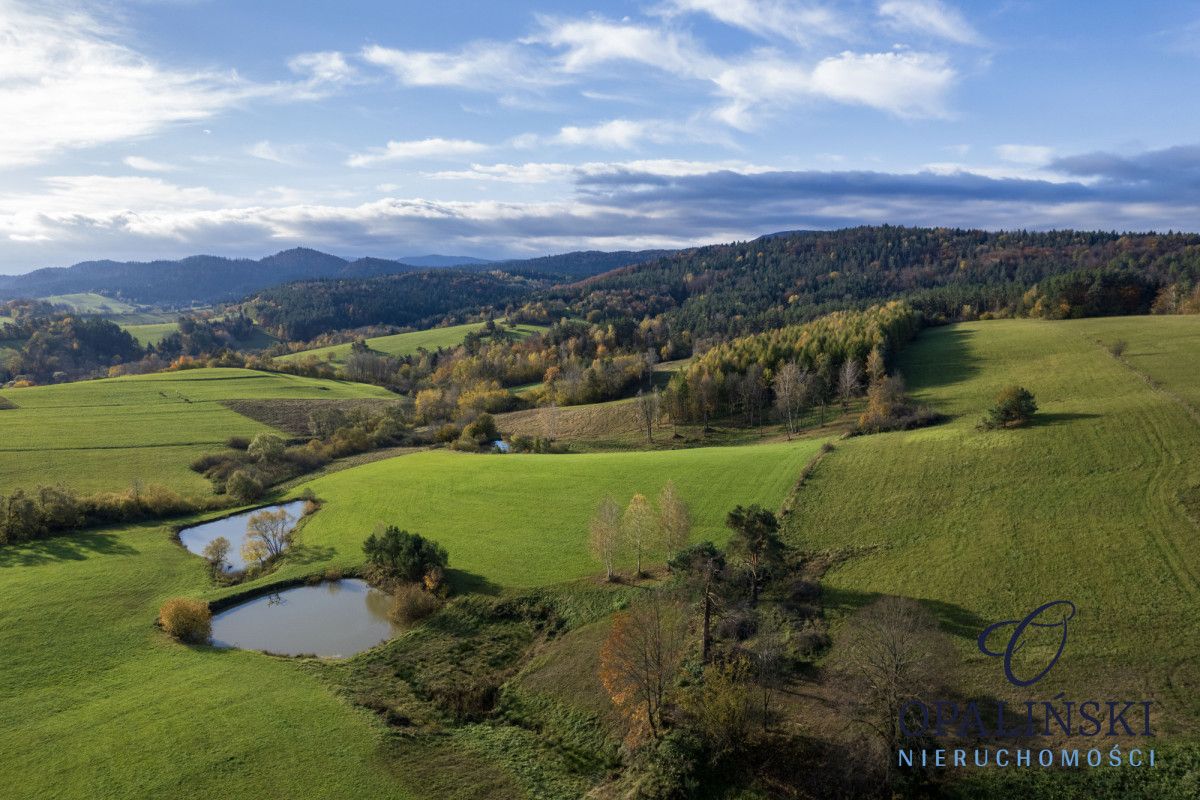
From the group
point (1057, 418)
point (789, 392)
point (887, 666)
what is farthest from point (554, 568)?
point (789, 392)

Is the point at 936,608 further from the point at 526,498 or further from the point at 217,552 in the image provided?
the point at 217,552

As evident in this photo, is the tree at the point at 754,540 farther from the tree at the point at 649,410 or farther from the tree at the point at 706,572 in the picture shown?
the tree at the point at 649,410

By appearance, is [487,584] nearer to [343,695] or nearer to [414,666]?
[414,666]

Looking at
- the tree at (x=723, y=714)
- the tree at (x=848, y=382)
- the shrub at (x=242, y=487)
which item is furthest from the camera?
the tree at (x=848, y=382)

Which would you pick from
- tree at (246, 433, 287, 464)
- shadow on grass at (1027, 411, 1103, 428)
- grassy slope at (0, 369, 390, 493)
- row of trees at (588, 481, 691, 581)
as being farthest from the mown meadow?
tree at (246, 433, 287, 464)

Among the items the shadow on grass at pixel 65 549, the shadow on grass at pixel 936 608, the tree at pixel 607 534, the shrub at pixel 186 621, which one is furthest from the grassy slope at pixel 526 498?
the shadow on grass at pixel 65 549

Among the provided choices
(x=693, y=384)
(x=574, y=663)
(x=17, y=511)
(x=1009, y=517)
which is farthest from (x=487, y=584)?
(x=693, y=384)
